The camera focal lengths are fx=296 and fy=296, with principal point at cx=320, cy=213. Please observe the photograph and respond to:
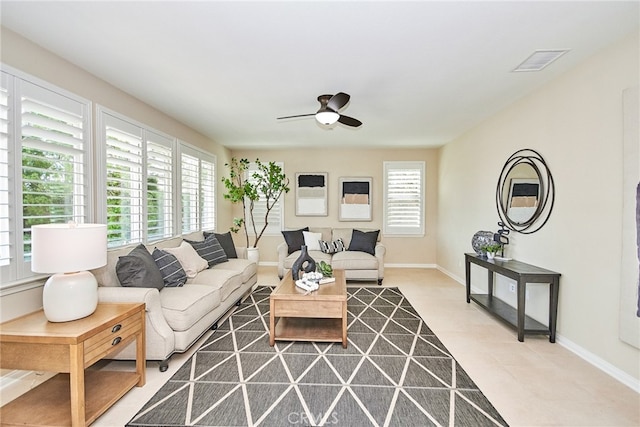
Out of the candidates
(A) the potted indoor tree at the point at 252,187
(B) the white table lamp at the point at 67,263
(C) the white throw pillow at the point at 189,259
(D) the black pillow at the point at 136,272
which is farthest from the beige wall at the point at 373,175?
(B) the white table lamp at the point at 67,263

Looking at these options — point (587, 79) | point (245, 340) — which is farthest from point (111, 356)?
point (587, 79)

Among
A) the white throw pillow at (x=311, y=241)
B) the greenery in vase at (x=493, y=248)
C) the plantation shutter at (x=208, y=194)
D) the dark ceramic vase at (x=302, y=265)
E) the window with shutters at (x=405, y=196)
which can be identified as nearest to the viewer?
the dark ceramic vase at (x=302, y=265)

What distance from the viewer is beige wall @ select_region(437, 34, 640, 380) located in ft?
7.73

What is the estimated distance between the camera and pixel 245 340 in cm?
300

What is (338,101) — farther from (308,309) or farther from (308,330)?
(308,330)

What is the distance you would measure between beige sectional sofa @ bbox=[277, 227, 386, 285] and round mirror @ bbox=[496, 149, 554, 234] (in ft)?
6.79

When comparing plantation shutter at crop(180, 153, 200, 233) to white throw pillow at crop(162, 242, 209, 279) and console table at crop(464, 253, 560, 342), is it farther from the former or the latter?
console table at crop(464, 253, 560, 342)

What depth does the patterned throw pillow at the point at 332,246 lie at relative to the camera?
5.60 metres

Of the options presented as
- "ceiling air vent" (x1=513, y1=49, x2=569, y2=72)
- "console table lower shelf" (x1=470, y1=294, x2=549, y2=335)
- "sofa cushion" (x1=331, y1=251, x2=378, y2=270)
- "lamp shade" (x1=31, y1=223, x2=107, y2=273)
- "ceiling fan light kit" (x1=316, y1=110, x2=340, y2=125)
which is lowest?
"console table lower shelf" (x1=470, y1=294, x2=549, y2=335)

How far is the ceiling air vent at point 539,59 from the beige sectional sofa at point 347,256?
3308mm

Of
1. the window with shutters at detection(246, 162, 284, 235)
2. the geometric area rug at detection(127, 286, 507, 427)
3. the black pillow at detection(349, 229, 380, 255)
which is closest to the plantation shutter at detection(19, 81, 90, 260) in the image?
the geometric area rug at detection(127, 286, 507, 427)

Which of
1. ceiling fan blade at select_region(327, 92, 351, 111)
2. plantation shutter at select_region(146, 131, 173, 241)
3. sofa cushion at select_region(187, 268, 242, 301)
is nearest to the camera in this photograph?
ceiling fan blade at select_region(327, 92, 351, 111)

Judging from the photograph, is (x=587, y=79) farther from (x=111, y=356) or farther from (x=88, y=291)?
(x=111, y=356)

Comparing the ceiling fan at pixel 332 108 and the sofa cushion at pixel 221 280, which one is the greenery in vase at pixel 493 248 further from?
the sofa cushion at pixel 221 280
